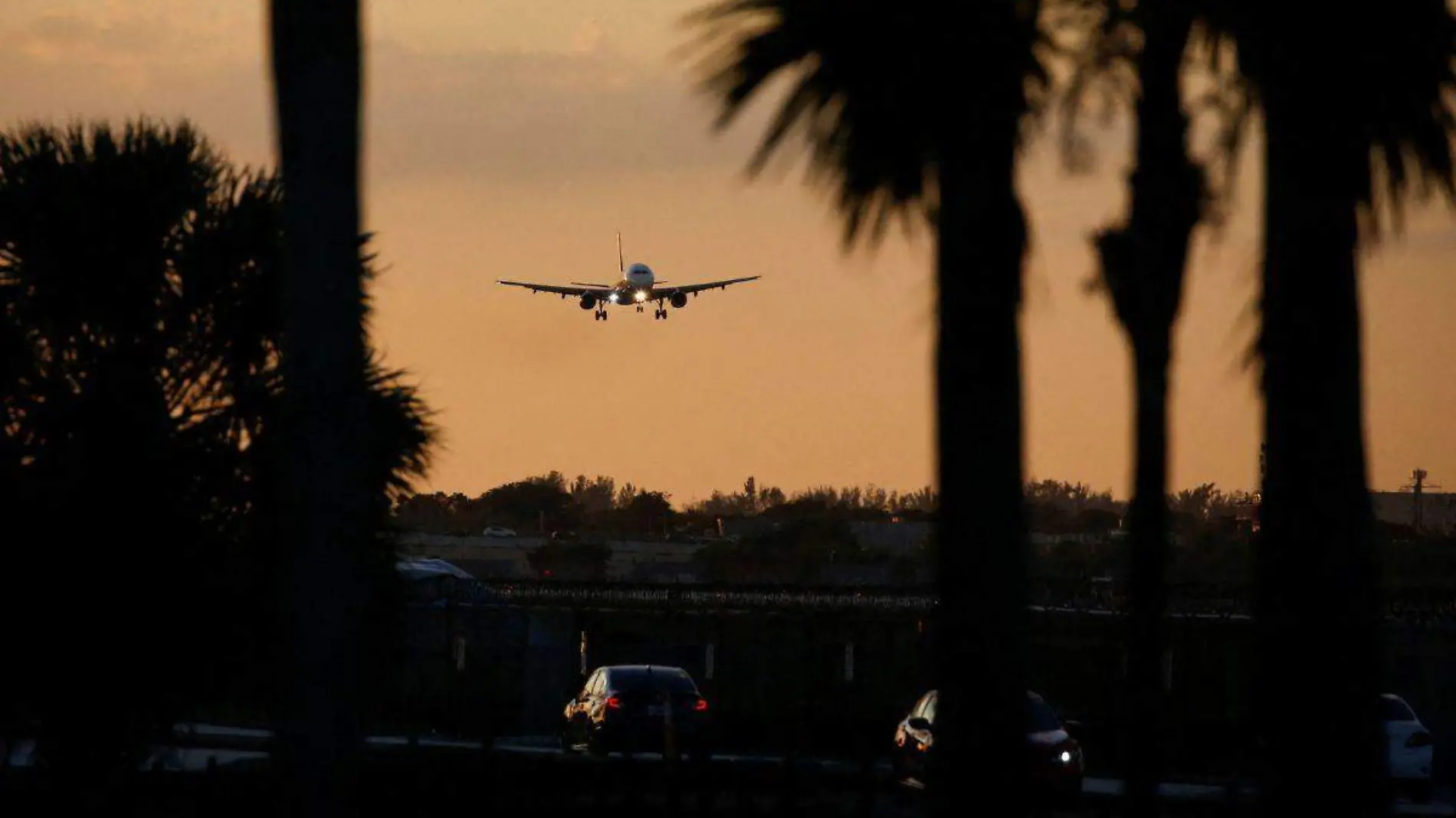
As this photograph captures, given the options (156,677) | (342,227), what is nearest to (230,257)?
(156,677)

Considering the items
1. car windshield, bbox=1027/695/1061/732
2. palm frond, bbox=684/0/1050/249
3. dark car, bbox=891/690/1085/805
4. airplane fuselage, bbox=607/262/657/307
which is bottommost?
dark car, bbox=891/690/1085/805

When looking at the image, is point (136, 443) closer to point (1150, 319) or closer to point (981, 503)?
point (1150, 319)

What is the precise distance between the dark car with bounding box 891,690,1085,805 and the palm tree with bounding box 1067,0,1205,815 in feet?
29.8

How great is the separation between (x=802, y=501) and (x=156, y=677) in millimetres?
168647

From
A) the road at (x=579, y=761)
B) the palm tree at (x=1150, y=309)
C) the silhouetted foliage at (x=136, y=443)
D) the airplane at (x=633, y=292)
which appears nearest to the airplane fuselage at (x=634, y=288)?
the airplane at (x=633, y=292)

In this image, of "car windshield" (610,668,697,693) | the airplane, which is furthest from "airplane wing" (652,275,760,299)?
"car windshield" (610,668,697,693)

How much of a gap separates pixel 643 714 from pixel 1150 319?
16.0 metres

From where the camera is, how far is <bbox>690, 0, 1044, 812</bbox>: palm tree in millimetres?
10945

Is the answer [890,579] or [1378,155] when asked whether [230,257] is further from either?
[890,579]

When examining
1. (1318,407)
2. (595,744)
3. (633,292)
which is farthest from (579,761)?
(633,292)

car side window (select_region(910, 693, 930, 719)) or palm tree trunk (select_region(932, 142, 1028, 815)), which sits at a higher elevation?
palm tree trunk (select_region(932, 142, 1028, 815))

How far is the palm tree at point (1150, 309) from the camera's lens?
1476 cm

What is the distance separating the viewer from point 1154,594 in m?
15.1

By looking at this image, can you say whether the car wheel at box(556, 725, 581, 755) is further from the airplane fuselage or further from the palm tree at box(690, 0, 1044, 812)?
the airplane fuselage
